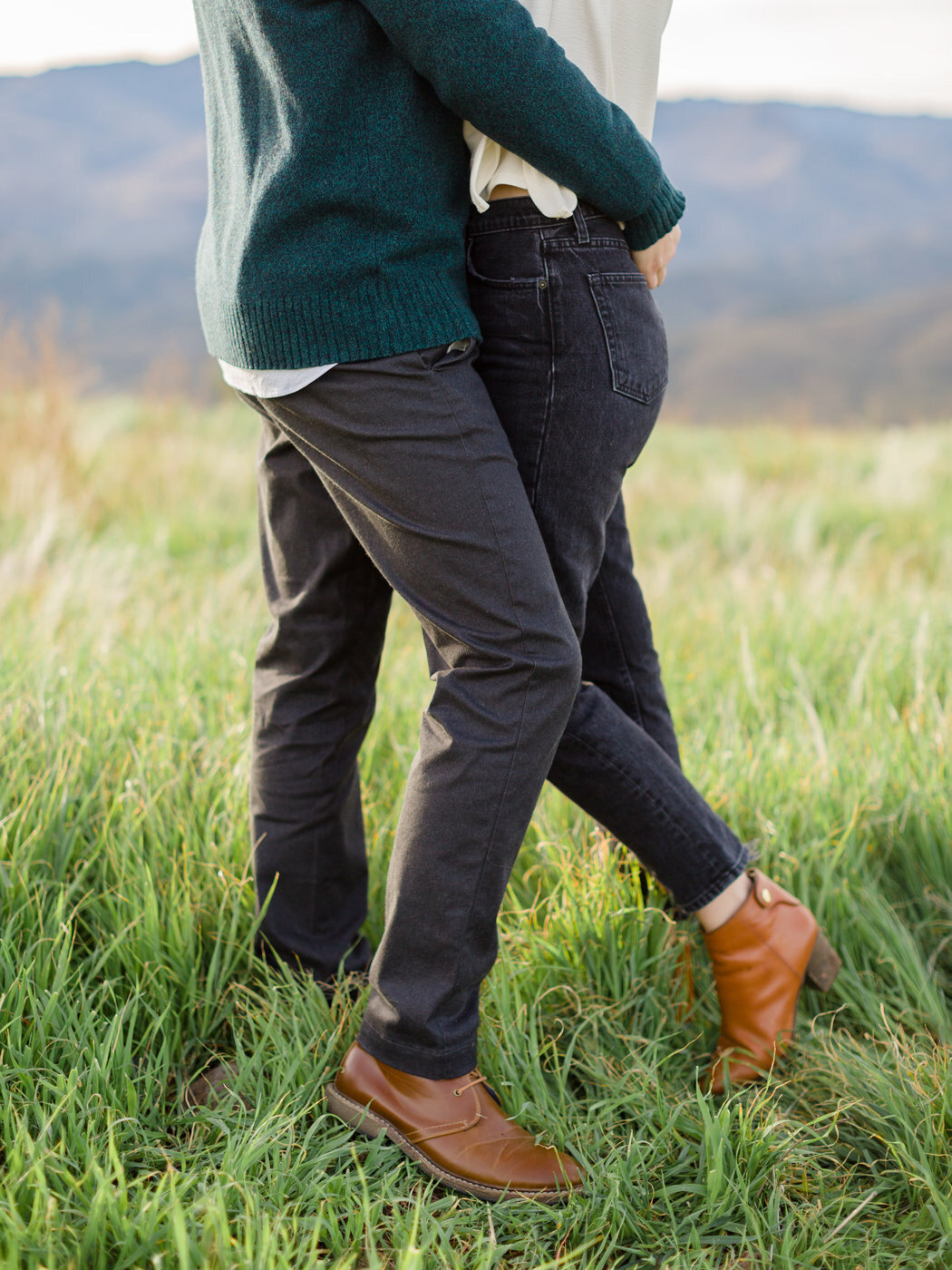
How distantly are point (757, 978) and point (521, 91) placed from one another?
1.36 meters

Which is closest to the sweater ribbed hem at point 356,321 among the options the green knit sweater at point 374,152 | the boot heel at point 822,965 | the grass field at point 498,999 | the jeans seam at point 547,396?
the green knit sweater at point 374,152

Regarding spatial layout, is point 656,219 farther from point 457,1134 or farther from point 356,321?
point 457,1134

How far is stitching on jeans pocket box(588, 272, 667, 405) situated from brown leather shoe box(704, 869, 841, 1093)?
88 centimetres

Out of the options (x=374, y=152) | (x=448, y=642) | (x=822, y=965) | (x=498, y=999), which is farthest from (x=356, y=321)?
(x=822, y=965)

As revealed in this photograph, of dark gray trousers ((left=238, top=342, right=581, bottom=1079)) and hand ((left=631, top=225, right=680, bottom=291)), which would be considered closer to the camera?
dark gray trousers ((left=238, top=342, right=581, bottom=1079))

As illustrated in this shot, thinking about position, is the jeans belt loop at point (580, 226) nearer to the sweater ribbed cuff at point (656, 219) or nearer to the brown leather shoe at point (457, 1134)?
the sweater ribbed cuff at point (656, 219)

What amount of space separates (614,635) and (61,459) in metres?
4.20

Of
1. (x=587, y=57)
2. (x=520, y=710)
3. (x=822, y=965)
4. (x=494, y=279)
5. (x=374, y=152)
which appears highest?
(x=587, y=57)

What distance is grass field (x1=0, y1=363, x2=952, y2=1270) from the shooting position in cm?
126

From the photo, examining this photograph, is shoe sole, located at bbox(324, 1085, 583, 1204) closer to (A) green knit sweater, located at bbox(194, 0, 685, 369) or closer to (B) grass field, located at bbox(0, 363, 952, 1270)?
(B) grass field, located at bbox(0, 363, 952, 1270)

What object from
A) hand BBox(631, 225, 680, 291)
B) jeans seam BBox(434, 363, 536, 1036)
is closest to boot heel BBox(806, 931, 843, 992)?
jeans seam BBox(434, 363, 536, 1036)

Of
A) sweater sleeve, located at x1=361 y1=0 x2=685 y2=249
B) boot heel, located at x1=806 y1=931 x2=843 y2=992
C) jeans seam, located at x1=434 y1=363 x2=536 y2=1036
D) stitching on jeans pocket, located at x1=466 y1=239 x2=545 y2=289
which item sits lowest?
boot heel, located at x1=806 y1=931 x2=843 y2=992

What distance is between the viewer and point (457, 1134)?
1.36m

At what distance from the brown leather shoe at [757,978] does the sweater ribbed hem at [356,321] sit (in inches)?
41.7
